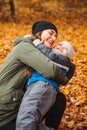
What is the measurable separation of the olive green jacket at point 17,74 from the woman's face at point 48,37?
225 mm

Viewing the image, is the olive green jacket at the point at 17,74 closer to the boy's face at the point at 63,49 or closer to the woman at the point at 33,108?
the woman at the point at 33,108

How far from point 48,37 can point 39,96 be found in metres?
0.75

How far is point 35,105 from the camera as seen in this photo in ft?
12.4

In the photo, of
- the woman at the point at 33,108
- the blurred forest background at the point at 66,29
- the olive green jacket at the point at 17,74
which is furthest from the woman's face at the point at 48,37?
the blurred forest background at the point at 66,29

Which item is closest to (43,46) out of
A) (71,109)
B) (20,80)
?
(20,80)

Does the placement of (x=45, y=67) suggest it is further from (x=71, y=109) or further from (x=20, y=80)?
(x=71, y=109)

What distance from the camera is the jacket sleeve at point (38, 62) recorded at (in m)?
3.86

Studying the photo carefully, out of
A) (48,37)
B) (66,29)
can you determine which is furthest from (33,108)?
(66,29)

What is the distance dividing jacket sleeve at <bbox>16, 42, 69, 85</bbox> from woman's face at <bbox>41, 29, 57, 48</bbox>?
26 cm

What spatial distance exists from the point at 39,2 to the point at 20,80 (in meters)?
15.8

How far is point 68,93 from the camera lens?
6359mm

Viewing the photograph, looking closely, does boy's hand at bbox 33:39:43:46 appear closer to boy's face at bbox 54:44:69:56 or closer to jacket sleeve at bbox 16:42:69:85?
jacket sleeve at bbox 16:42:69:85

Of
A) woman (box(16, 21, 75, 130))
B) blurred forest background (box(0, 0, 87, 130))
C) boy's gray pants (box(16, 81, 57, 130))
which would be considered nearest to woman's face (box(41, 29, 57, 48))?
woman (box(16, 21, 75, 130))

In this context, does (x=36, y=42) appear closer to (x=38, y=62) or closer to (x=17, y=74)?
(x=38, y=62)
